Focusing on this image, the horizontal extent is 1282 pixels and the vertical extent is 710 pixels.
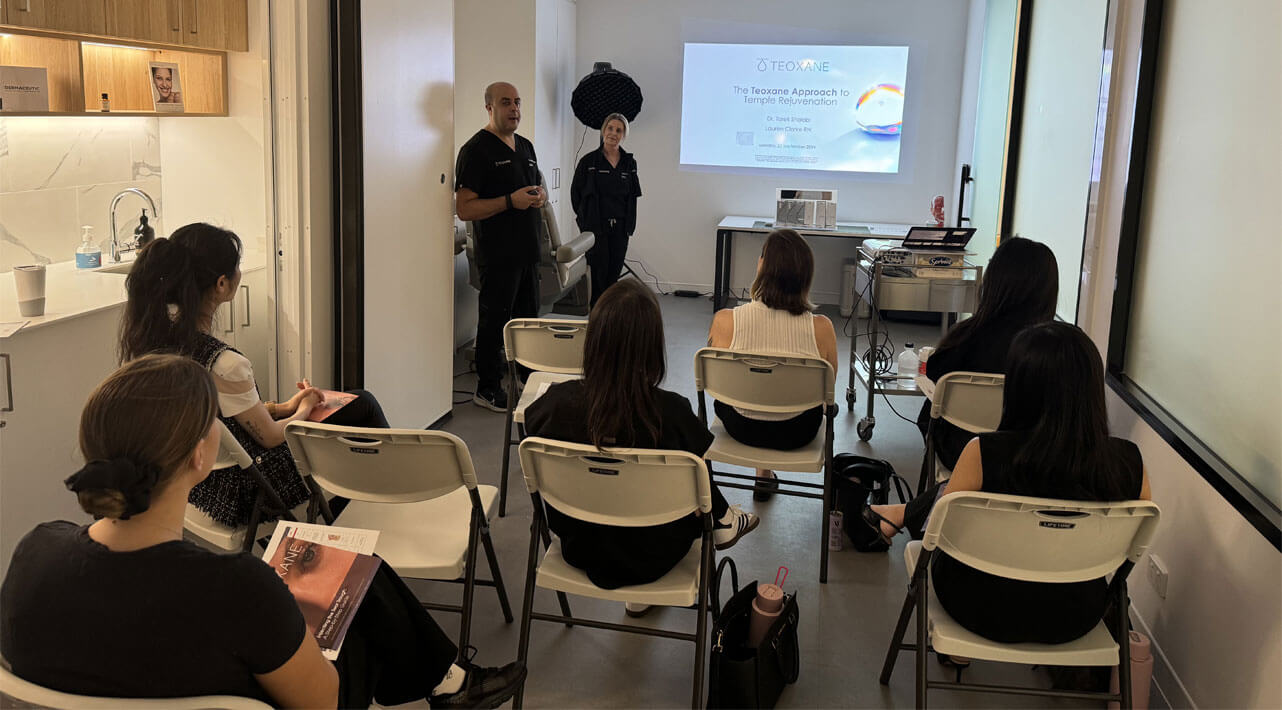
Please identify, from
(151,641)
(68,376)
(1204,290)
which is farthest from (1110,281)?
(68,376)

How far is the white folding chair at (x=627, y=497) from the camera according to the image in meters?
2.24

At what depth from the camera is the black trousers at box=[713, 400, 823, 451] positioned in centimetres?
330

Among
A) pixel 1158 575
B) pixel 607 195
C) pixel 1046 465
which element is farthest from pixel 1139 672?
pixel 607 195

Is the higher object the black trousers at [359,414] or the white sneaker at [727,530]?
the black trousers at [359,414]

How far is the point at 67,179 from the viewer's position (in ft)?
12.6

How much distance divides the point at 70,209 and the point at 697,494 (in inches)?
118

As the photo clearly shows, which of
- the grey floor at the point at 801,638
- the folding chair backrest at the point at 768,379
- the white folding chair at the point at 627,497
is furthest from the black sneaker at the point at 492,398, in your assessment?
the white folding chair at the point at 627,497

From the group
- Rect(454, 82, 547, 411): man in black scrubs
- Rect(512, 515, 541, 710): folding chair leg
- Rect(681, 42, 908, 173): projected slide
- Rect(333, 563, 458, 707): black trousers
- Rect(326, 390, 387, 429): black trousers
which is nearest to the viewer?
Rect(333, 563, 458, 707): black trousers

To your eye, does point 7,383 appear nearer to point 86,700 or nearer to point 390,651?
point 390,651

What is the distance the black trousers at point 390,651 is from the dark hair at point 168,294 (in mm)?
925

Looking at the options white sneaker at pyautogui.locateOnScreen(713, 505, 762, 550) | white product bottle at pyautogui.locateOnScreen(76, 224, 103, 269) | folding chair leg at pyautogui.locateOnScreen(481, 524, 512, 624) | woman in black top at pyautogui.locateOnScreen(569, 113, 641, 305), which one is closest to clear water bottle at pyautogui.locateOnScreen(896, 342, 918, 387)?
woman in black top at pyautogui.locateOnScreen(569, 113, 641, 305)

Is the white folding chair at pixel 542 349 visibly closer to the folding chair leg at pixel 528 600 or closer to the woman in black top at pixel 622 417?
the folding chair leg at pixel 528 600

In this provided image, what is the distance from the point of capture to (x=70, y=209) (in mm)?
3883

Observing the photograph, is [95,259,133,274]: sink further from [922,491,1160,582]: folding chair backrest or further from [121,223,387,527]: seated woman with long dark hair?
[922,491,1160,582]: folding chair backrest
